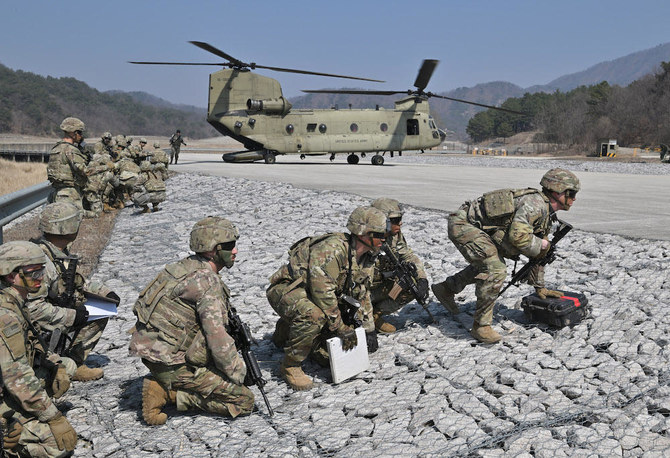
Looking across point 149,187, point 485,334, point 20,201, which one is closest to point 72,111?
point 149,187

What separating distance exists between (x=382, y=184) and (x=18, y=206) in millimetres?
10170

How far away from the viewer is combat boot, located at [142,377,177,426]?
4309 mm

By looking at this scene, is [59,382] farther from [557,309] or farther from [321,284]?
[557,309]

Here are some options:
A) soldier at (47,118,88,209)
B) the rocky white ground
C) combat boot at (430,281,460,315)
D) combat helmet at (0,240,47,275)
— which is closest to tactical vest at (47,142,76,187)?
soldier at (47,118,88,209)

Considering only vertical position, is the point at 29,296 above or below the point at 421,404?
above

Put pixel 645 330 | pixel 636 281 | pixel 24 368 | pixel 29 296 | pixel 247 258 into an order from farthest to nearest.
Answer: pixel 247 258
pixel 636 281
pixel 645 330
pixel 29 296
pixel 24 368

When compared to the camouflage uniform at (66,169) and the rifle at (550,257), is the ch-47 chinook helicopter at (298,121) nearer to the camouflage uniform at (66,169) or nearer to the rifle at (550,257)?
the camouflage uniform at (66,169)

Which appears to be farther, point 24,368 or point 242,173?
point 242,173

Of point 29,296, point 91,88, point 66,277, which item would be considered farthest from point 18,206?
point 91,88

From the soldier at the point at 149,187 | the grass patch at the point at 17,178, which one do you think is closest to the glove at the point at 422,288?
the soldier at the point at 149,187

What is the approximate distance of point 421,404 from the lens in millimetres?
4602

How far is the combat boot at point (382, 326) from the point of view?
6273mm

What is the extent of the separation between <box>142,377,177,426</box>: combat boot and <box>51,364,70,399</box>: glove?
1.75ft

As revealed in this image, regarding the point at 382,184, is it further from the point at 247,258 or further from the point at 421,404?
the point at 421,404
